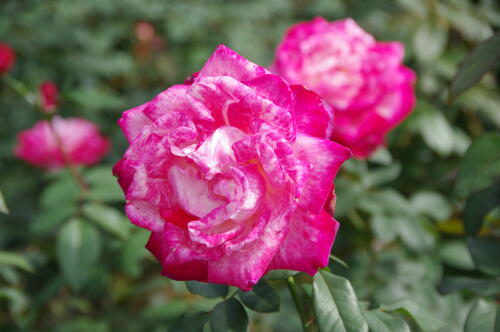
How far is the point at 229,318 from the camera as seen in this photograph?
605 millimetres

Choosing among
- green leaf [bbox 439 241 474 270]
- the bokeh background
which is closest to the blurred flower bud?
the bokeh background

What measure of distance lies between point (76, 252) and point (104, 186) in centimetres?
20

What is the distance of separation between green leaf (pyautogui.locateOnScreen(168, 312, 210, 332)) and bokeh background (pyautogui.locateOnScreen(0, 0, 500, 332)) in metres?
0.13

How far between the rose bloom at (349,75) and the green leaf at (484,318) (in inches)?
17.8

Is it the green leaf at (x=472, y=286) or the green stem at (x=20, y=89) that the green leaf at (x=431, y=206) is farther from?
the green stem at (x=20, y=89)

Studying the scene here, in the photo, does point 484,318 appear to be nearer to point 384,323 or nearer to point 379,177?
point 384,323

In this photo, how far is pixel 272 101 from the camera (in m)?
0.55

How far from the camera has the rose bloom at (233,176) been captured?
52cm

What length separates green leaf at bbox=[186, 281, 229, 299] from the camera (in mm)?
660

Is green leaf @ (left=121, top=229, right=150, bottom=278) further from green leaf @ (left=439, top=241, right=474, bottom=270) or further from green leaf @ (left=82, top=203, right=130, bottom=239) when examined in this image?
green leaf @ (left=439, top=241, right=474, bottom=270)

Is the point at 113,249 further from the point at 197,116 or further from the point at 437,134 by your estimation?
the point at 437,134

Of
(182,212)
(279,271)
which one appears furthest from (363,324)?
(182,212)

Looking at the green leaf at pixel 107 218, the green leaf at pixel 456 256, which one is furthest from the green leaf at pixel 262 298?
the green leaf at pixel 456 256

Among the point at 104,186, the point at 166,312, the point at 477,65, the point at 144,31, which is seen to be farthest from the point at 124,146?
the point at 477,65
